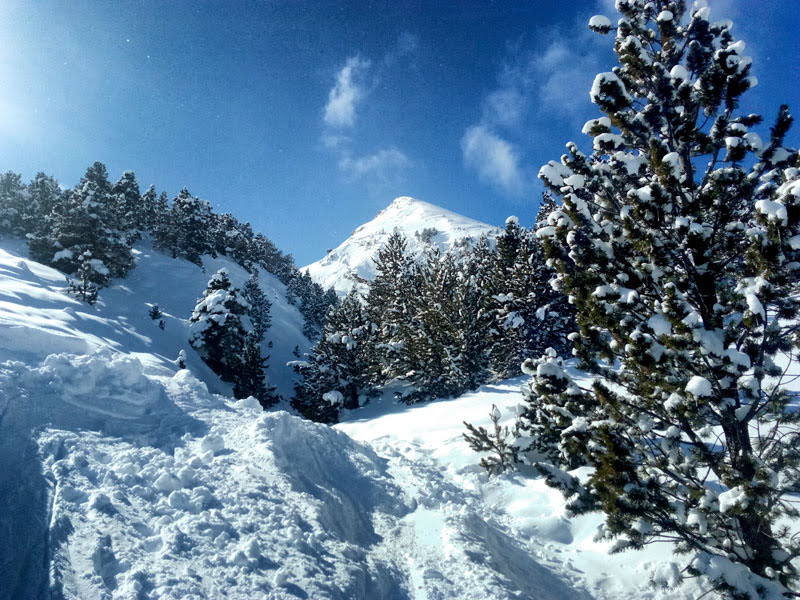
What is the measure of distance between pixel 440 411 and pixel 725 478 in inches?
517

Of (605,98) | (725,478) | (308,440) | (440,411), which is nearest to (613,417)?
(725,478)

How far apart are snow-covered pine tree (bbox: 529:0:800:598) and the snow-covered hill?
89.4m

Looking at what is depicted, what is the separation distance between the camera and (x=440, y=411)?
1711 cm

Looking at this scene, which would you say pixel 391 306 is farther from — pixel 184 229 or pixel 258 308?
pixel 184 229

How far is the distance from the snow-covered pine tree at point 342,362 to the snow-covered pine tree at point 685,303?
66.7 feet

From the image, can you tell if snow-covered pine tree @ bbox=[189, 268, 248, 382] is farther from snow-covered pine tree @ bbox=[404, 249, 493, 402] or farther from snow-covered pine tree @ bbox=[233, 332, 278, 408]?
snow-covered pine tree @ bbox=[404, 249, 493, 402]

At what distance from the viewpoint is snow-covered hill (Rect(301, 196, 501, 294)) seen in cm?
10988

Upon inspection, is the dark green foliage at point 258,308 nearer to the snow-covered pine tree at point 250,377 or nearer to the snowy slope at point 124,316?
the snowy slope at point 124,316

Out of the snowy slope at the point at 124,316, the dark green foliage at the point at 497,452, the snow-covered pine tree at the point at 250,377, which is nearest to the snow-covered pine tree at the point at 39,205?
the snowy slope at the point at 124,316

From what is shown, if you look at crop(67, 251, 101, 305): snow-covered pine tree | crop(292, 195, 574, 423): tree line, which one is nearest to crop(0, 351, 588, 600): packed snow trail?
crop(292, 195, 574, 423): tree line

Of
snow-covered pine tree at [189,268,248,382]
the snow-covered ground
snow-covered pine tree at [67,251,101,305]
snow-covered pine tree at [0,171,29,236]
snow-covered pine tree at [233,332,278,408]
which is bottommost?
the snow-covered ground

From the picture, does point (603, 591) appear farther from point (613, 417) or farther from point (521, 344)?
point (521, 344)

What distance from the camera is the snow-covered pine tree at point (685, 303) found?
4469 millimetres

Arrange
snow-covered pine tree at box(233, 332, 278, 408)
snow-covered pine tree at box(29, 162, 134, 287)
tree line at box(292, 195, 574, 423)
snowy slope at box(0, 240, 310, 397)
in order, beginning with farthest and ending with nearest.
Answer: snow-covered pine tree at box(29, 162, 134, 287), snow-covered pine tree at box(233, 332, 278, 408), tree line at box(292, 195, 574, 423), snowy slope at box(0, 240, 310, 397)
